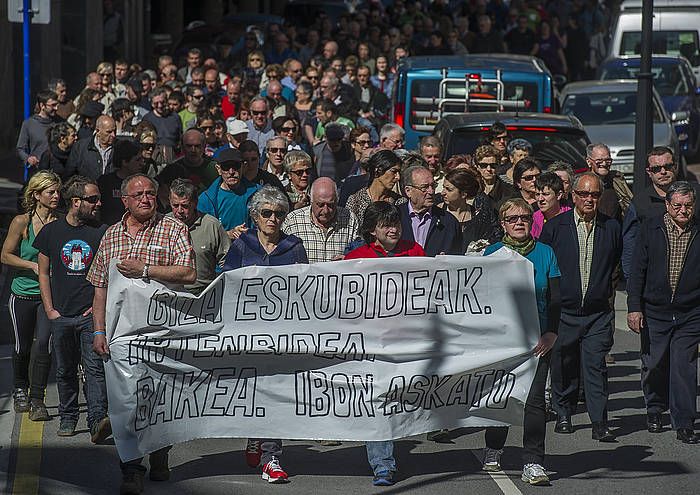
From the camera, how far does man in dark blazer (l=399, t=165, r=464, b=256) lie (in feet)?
34.5

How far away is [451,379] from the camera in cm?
912

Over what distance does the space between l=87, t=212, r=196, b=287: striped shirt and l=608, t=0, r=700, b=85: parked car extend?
2074 centimetres

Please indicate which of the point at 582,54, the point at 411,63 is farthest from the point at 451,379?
the point at 582,54

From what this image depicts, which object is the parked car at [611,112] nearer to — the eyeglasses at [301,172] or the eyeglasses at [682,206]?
the eyeglasses at [301,172]

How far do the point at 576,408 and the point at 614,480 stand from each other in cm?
204

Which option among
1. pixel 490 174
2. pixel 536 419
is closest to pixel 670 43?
pixel 490 174

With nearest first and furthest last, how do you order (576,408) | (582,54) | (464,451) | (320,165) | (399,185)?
(464,451), (576,408), (399,185), (320,165), (582,54)

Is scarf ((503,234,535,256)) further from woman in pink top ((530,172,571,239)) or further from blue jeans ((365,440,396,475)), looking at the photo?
woman in pink top ((530,172,571,239))

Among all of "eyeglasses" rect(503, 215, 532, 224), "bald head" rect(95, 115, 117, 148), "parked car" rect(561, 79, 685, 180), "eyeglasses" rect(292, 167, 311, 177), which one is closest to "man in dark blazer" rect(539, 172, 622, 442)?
"eyeglasses" rect(503, 215, 532, 224)

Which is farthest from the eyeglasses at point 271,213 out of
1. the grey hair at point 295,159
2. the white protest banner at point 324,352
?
the grey hair at point 295,159

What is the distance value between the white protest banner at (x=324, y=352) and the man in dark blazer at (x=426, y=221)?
1267 mm

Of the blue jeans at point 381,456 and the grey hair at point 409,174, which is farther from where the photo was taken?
the grey hair at point 409,174

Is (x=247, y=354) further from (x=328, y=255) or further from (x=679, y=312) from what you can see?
(x=679, y=312)

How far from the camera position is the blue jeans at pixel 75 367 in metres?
10.1
